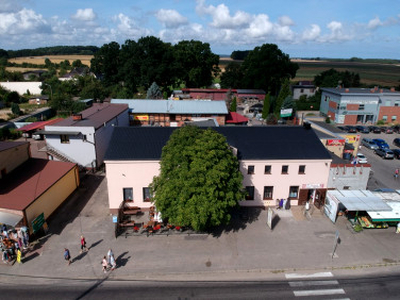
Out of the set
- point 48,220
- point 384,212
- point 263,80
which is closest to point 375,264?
point 384,212

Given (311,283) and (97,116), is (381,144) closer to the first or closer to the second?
(311,283)

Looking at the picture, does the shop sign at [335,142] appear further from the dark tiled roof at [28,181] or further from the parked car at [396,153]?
the dark tiled roof at [28,181]

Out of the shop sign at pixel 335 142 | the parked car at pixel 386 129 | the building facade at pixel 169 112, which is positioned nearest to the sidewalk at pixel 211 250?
the shop sign at pixel 335 142

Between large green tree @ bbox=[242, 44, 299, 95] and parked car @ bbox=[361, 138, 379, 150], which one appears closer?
parked car @ bbox=[361, 138, 379, 150]

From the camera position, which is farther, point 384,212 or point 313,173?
point 313,173

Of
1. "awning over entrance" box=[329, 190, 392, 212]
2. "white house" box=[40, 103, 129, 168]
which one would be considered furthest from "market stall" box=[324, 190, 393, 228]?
"white house" box=[40, 103, 129, 168]

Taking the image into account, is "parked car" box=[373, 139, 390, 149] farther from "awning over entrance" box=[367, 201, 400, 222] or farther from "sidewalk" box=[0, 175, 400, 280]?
"sidewalk" box=[0, 175, 400, 280]

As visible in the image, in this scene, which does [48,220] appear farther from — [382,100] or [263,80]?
[263,80]
